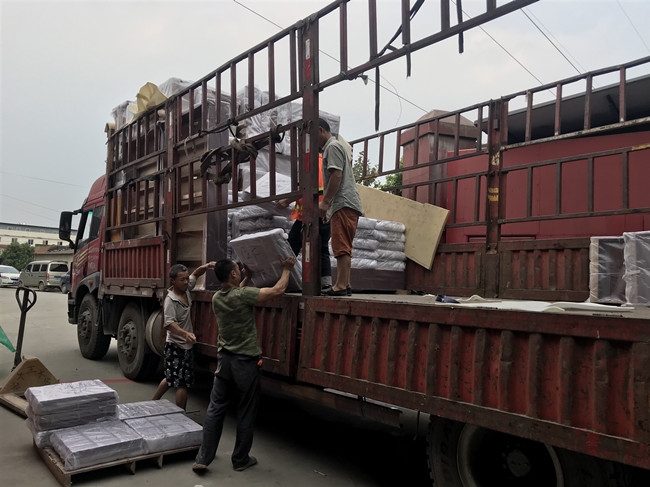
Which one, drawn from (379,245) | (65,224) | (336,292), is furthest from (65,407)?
(65,224)

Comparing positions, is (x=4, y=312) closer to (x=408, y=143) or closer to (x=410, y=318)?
(x=408, y=143)

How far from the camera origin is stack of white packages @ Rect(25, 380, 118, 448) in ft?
12.4

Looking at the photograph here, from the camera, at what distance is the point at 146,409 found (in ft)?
14.2

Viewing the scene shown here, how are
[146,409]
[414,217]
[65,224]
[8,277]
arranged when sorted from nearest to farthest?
1. [146,409]
2. [414,217]
3. [65,224]
4. [8,277]

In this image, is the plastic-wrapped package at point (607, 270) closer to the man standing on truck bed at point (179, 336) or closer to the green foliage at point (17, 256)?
the man standing on truck bed at point (179, 336)

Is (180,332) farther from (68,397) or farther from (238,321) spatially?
(238,321)

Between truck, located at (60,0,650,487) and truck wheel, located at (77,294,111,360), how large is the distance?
0.03m

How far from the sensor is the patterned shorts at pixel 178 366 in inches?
187

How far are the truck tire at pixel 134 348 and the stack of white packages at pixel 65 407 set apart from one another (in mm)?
1964

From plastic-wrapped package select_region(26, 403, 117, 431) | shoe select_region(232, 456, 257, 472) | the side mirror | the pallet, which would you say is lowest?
shoe select_region(232, 456, 257, 472)

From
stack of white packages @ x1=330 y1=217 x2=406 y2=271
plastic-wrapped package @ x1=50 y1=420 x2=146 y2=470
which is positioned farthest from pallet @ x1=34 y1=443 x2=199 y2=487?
stack of white packages @ x1=330 y1=217 x2=406 y2=271

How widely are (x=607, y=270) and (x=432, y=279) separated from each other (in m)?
1.83

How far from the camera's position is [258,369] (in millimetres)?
3725

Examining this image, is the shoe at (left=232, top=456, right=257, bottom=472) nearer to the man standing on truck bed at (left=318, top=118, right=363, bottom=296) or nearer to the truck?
the truck
